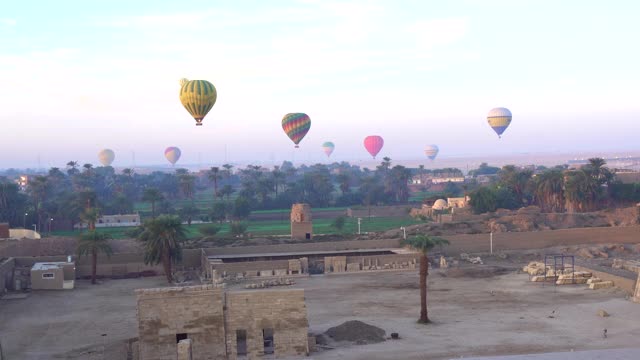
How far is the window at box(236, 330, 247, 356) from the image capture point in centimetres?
3381

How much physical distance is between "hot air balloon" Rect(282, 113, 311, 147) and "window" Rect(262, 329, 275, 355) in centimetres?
6312

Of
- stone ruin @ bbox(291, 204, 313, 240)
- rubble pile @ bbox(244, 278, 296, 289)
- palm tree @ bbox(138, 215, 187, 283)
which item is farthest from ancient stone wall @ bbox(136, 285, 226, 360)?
stone ruin @ bbox(291, 204, 313, 240)

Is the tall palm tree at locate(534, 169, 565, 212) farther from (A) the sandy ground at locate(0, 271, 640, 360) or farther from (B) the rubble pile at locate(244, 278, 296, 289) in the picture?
(B) the rubble pile at locate(244, 278, 296, 289)

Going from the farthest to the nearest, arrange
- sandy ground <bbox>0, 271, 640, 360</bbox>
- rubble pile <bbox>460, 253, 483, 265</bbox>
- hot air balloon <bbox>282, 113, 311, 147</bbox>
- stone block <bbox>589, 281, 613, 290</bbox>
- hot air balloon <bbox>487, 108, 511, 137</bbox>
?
hot air balloon <bbox>487, 108, 511, 137</bbox>
hot air balloon <bbox>282, 113, 311, 147</bbox>
rubble pile <bbox>460, 253, 483, 265</bbox>
stone block <bbox>589, 281, 613, 290</bbox>
sandy ground <bbox>0, 271, 640, 360</bbox>

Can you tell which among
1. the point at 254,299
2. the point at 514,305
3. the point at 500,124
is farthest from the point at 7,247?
the point at 500,124

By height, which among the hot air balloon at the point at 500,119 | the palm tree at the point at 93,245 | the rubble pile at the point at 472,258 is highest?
the hot air balloon at the point at 500,119

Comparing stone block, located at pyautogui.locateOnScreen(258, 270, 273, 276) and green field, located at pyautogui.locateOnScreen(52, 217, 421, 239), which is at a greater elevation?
green field, located at pyautogui.locateOnScreen(52, 217, 421, 239)

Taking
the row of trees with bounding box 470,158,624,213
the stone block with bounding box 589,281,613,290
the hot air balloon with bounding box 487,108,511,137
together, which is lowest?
the stone block with bounding box 589,281,613,290

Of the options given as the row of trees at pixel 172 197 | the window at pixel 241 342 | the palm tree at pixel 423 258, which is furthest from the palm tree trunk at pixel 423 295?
the row of trees at pixel 172 197

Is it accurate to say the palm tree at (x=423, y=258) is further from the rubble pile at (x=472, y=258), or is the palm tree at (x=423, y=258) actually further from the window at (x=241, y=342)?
the rubble pile at (x=472, y=258)

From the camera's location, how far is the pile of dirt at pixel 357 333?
3703 centimetres

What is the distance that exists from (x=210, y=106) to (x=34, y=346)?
38.3m

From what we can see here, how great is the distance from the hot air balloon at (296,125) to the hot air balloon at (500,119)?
115ft

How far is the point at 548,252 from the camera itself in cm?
6738
